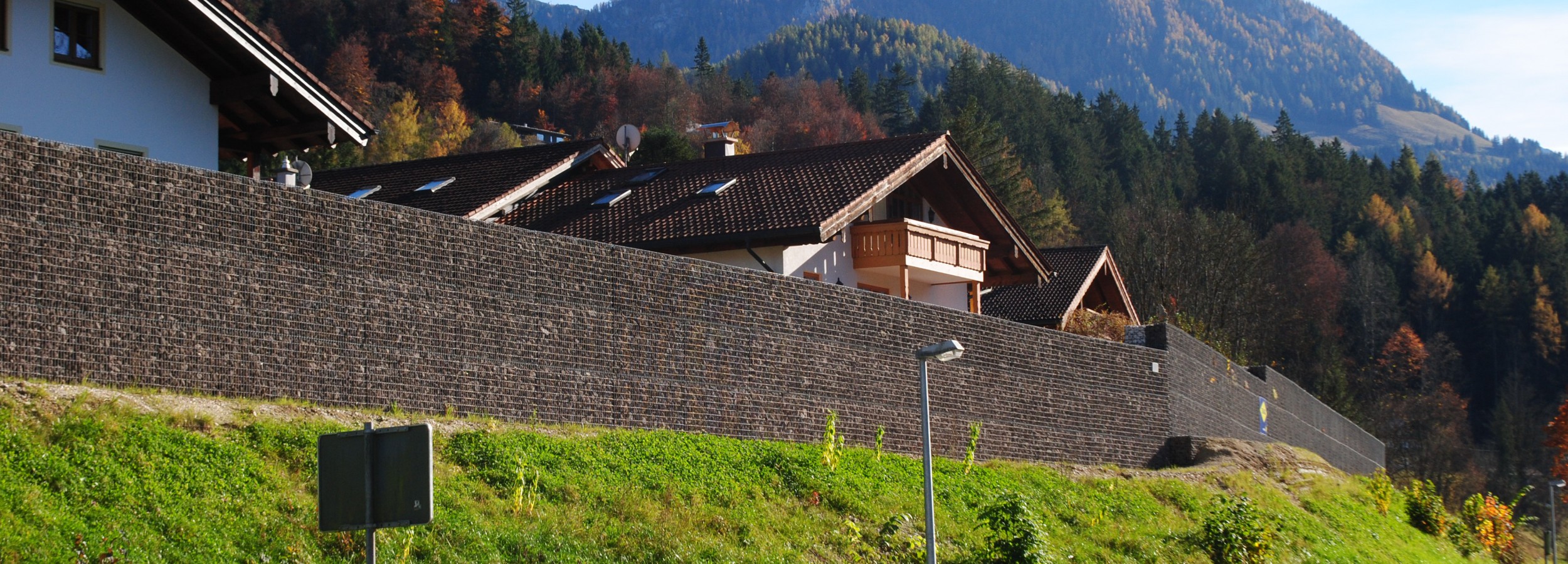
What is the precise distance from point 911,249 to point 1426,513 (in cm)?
1133

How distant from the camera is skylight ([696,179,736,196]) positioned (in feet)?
93.9

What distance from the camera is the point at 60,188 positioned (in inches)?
439

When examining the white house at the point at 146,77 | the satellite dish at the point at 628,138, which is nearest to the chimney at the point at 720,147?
the satellite dish at the point at 628,138

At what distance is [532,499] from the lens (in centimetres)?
1265

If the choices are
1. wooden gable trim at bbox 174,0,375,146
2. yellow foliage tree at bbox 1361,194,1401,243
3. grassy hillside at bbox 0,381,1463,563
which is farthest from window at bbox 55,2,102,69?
yellow foliage tree at bbox 1361,194,1401,243

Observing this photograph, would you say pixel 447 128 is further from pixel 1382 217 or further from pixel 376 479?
pixel 1382 217

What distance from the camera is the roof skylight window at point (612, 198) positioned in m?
28.9

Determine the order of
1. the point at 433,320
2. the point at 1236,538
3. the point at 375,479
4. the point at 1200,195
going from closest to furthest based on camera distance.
Answer: the point at 375,479
the point at 433,320
the point at 1236,538
the point at 1200,195

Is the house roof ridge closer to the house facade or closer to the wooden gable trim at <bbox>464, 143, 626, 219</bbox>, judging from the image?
the wooden gable trim at <bbox>464, 143, 626, 219</bbox>

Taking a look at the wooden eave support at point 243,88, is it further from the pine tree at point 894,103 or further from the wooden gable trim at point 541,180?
the pine tree at point 894,103

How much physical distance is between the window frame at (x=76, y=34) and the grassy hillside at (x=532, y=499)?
24.9 feet

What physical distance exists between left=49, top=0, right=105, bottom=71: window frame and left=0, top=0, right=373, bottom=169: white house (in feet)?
0.04

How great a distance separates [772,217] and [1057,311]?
13712mm

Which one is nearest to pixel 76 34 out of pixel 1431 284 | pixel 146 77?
pixel 146 77
